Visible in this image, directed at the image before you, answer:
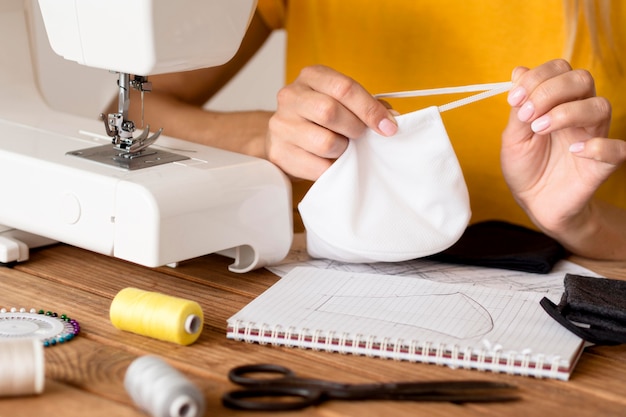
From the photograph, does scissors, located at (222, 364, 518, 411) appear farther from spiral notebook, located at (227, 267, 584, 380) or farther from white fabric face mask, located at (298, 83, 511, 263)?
white fabric face mask, located at (298, 83, 511, 263)

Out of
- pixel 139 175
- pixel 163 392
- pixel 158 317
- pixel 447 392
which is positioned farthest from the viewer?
pixel 139 175

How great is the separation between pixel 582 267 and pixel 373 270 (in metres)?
0.38

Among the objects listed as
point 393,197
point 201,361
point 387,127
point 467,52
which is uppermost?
point 467,52

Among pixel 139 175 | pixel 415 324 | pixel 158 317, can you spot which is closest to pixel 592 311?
pixel 415 324

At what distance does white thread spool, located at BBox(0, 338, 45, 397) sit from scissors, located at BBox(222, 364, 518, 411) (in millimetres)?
200

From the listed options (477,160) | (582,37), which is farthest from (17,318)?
(582,37)

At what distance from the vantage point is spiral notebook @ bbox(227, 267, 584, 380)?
Answer: 107 centimetres

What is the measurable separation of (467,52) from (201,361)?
131 centimetres

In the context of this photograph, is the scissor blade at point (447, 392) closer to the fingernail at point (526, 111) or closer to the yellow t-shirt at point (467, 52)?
the fingernail at point (526, 111)

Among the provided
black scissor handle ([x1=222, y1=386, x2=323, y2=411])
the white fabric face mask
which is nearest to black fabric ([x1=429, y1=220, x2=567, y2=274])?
the white fabric face mask

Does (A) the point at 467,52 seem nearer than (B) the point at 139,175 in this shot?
No

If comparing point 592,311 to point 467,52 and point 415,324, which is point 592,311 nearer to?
point 415,324

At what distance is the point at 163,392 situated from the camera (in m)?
0.88

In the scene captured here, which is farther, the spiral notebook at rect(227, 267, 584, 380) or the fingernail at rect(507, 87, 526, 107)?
the fingernail at rect(507, 87, 526, 107)
